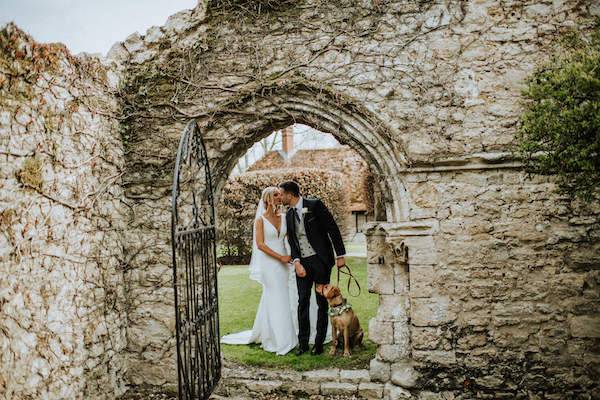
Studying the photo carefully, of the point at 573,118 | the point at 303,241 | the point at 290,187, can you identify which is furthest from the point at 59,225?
the point at 573,118

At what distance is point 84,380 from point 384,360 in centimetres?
288

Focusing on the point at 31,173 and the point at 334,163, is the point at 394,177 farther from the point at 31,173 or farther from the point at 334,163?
the point at 334,163

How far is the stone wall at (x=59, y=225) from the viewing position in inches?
125

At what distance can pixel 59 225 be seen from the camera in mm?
3740

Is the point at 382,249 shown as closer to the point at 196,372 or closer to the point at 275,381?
the point at 275,381

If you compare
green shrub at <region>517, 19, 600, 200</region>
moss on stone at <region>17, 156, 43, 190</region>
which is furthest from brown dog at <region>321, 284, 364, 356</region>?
moss on stone at <region>17, 156, 43, 190</region>

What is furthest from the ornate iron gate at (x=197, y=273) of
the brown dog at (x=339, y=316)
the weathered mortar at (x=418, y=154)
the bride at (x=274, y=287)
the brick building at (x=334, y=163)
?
the brick building at (x=334, y=163)

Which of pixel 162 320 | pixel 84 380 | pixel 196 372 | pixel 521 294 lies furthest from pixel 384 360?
pixel 84 380

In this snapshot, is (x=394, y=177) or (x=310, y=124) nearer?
(x=394, y=177)

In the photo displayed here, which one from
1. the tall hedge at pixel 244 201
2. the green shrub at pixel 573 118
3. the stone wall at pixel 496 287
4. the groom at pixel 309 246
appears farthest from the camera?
the tall hedge at pixel 244 201

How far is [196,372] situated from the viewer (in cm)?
408

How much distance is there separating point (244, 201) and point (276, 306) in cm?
766

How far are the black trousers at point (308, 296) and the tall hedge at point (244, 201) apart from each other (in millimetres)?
7592

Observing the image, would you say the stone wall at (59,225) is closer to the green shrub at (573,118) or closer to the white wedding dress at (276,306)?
the white wedding dress at (276,306)
